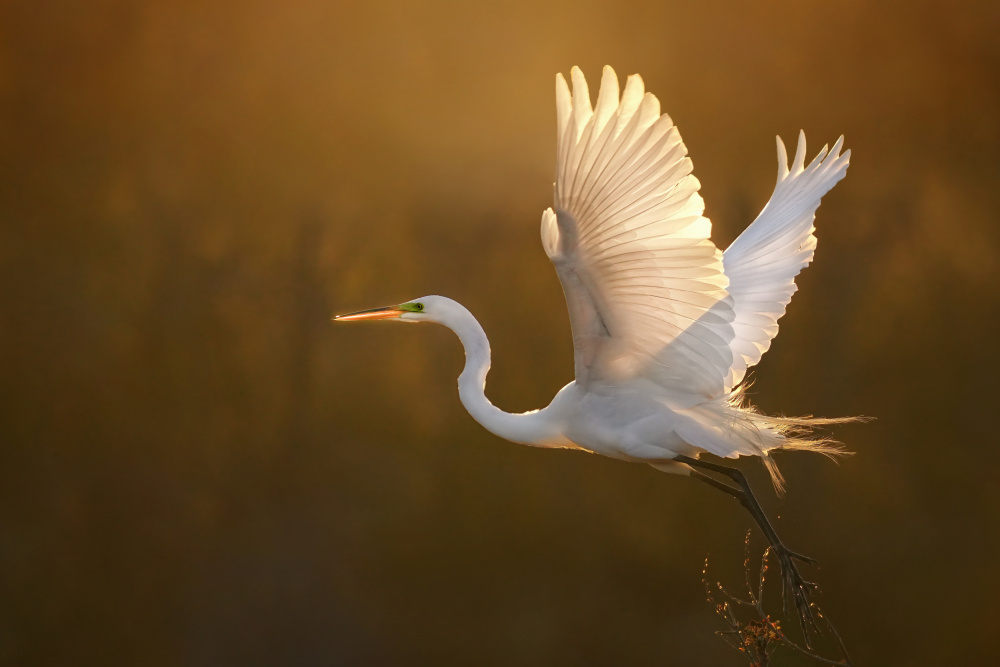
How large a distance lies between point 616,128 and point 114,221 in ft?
7.82

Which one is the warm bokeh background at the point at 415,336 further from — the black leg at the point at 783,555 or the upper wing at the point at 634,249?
the upper wing at the point at 634,249

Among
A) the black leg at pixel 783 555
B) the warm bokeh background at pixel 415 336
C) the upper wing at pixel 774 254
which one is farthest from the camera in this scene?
the warm bokeh background at pixel 415 336

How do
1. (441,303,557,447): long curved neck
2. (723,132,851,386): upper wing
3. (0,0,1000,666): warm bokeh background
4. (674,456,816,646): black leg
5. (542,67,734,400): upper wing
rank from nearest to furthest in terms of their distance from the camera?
(542,67,734,400): upper wing
(674,456,816,646): black leg
(441,303,557,447): long curved neck
(723,132,851,386): upper wing
(0,0,1000,666): warm bokeh background

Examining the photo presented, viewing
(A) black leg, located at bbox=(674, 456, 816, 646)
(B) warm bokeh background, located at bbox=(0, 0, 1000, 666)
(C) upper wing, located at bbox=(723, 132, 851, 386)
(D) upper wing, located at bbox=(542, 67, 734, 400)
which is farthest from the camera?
(B) warm bokeh background, located at bbox=(0, 0, 1000, 666)

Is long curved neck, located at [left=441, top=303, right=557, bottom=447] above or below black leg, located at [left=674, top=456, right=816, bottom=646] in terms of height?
above

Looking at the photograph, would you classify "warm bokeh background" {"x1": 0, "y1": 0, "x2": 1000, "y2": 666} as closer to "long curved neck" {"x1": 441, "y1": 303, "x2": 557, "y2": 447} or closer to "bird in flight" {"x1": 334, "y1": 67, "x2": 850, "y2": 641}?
"bird in flight" {"x1": 334, "y1": 67, "x2": 850, "y2": 641}

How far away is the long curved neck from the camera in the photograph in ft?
7.10

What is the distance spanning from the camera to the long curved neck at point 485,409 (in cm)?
216

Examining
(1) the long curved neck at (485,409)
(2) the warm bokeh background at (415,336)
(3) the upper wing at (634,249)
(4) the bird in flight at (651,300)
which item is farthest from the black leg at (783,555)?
(2) the warm bokeh background at (415,336)

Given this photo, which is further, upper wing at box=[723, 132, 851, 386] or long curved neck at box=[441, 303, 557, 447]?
upper wing at box=[723, 132, 851, 386]

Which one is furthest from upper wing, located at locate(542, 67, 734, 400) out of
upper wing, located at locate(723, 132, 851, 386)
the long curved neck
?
upper wing, located at locate(723, 132, 851, 386)

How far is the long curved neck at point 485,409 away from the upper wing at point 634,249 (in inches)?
6.7

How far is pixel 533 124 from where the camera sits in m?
3.53

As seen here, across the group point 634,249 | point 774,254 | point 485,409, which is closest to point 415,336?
point 485,409
